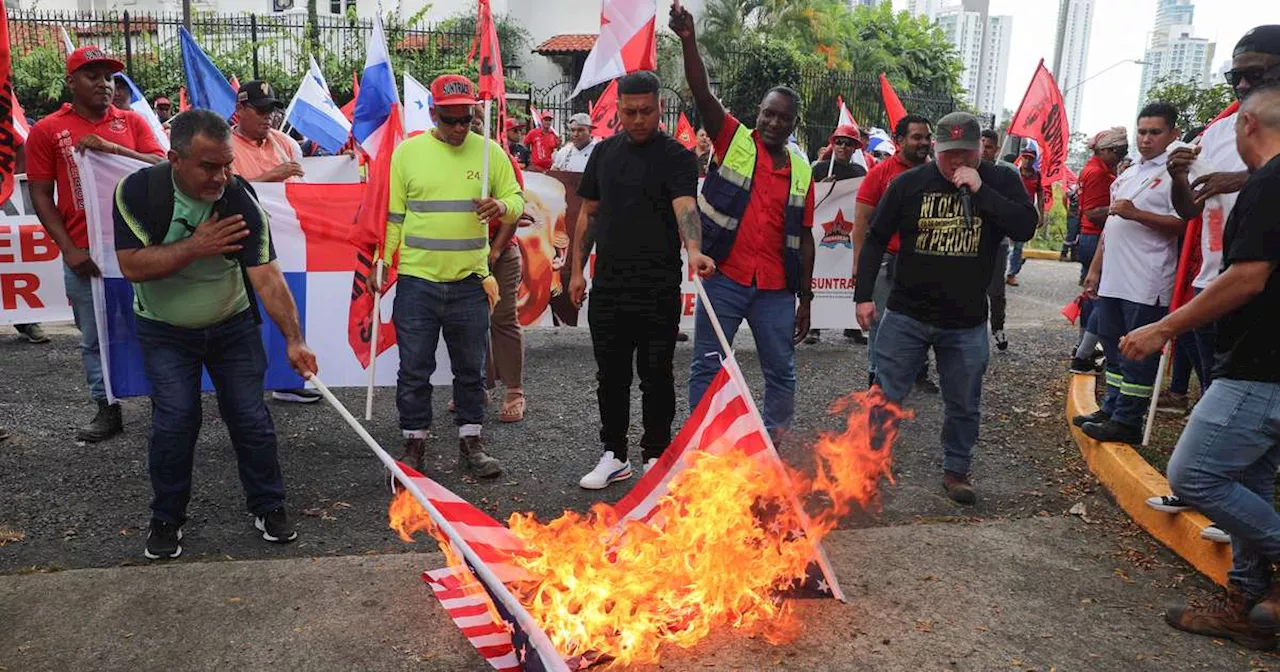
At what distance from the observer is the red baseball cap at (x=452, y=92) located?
196 inches

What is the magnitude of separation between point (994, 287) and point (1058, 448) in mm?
3036

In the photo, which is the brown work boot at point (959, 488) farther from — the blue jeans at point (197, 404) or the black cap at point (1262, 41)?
the blue jeans at point (197, 404)

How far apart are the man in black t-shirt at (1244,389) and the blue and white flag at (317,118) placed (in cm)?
753

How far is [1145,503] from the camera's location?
4.66 meters

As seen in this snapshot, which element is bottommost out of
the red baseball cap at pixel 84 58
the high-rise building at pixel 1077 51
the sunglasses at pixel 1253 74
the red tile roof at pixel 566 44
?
the red baseball cap at pixel 84 58

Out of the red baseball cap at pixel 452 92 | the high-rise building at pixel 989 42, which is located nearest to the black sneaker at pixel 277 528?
the red baseball cap at pixel 452 92

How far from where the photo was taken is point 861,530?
456 centimetres

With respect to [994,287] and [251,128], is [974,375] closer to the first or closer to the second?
[994,287]

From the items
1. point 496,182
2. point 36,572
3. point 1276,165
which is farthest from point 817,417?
point 36,572

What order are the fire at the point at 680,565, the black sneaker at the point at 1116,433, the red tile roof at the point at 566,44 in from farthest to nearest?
the red tile roof at the point at 566,44 < the black sneaker at the point at 1116,433 < the fire at the point at 680,565

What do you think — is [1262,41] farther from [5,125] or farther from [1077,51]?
[1077,51]

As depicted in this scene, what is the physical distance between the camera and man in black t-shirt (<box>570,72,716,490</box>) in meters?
4.80

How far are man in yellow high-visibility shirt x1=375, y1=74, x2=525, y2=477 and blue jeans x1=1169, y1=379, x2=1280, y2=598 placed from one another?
336 cm

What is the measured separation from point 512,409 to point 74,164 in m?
2.96
